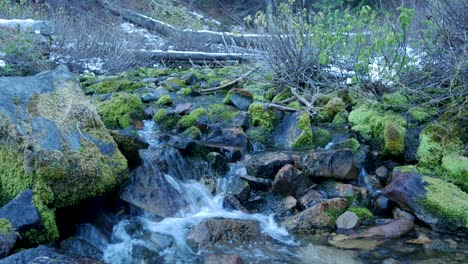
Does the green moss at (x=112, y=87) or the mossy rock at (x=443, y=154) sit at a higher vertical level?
the mossy rock at (x=443, y=154)

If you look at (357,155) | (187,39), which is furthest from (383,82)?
(187,39)

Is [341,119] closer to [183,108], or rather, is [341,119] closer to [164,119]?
[183,108]

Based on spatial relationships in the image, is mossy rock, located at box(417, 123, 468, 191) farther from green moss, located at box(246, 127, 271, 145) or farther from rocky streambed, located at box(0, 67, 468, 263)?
green moss, located at box(246, 127, 271, 145)

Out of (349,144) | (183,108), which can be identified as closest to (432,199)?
(349,144)

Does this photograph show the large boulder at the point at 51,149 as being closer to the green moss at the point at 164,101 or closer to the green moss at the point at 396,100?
the green moss at the point at 164,101

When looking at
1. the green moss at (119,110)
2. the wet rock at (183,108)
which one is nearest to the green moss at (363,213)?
the wet rock at (183,108)

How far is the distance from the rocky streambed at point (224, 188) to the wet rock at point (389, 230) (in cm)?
1

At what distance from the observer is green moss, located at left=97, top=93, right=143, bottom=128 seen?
22.5 ft

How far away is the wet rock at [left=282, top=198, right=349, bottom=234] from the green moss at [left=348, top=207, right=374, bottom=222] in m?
0.11

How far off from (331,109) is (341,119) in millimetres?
264

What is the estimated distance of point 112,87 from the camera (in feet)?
29.0

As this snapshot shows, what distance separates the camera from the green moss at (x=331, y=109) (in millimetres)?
6969

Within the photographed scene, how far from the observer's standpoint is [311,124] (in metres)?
6.83

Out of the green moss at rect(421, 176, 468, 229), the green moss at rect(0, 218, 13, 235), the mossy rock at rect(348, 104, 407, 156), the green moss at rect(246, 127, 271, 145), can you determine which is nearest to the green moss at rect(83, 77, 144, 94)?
the green moss at rect(246, 127, 271, 145)
